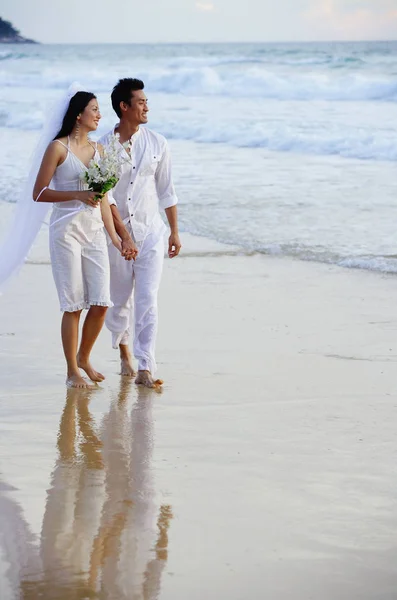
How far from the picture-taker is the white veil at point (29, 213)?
5.74 m

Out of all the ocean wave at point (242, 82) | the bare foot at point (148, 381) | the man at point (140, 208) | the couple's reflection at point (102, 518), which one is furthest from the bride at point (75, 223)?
the ocean wave at point (242, 82)

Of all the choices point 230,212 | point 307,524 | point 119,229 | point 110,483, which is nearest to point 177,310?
point 119,229

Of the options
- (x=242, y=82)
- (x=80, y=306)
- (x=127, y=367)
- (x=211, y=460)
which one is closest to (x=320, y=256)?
(x=127, y=367)

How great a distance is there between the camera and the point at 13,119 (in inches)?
1145

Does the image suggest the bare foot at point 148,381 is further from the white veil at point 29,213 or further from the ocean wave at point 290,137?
the ocean wave at point 290,137

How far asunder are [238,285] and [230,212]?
4.19m

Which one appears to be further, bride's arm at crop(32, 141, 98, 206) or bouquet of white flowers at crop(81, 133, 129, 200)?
bride's arm at crop(32, 141, 98, 206)

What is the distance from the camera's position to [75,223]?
573 centimetres

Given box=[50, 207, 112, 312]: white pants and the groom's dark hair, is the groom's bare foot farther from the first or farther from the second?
the groom's dark hair

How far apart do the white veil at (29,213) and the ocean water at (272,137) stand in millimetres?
3992

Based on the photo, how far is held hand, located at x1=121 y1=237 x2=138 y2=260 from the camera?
575 cm

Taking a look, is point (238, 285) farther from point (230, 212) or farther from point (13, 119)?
point (13, 119)

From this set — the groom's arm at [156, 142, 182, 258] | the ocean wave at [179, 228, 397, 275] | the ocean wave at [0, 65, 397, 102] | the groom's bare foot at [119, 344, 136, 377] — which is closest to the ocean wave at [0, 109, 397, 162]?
the ocean wave at [179, 228, 397, 275]

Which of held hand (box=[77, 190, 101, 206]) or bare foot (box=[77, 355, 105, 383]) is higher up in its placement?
held hand (box=[77, 190, 101, 206])
